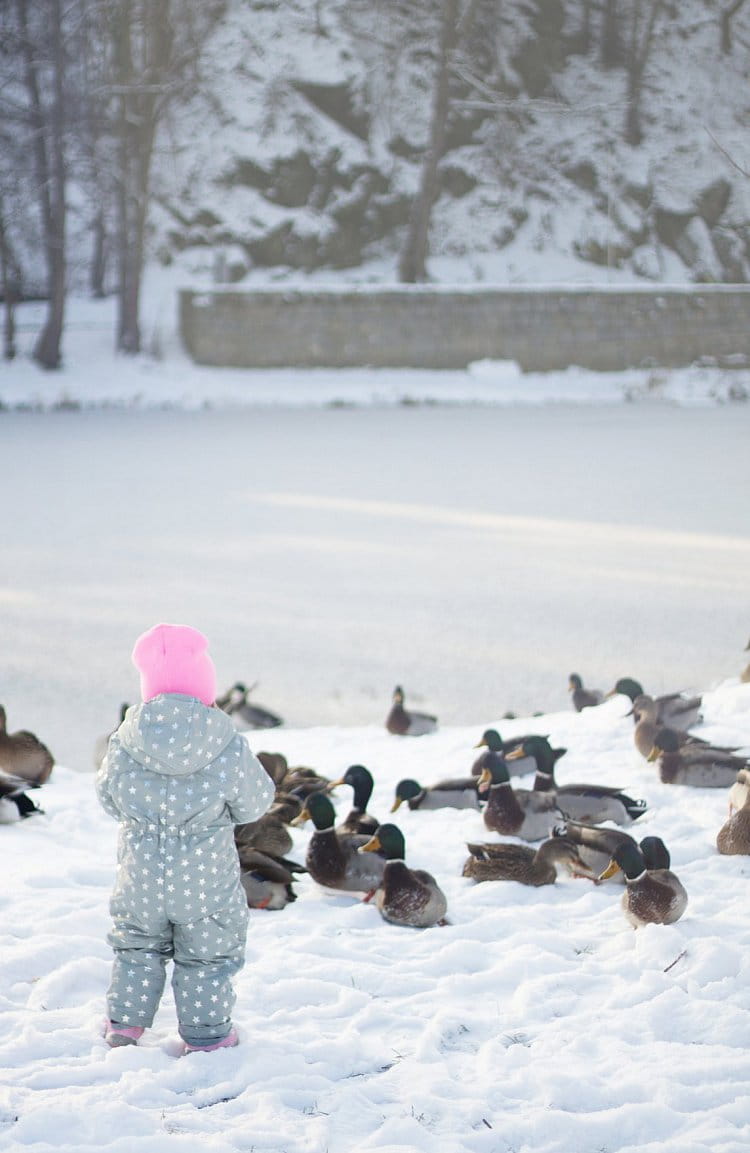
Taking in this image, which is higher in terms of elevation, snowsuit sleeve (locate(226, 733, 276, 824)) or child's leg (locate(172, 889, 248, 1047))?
snowsuit sleeve (locate(226, 733, 276, 824))

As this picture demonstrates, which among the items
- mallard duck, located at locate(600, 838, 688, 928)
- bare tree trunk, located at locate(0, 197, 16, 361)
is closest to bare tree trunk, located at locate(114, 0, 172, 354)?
bare tree trunk, located at locate(0, 197, 16, 361)

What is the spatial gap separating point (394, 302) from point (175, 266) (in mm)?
5533

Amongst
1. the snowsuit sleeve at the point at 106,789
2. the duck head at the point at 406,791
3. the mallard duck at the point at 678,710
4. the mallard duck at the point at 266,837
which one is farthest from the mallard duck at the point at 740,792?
the snowsuit sleeve at the point at 106,789

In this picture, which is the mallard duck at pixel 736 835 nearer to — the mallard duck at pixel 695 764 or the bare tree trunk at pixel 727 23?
the mallard duck at pixel 695 764

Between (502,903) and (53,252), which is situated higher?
(53,252)

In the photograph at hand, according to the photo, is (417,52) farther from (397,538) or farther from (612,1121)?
(612,1121)

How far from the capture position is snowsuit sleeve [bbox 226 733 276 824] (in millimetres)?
2947

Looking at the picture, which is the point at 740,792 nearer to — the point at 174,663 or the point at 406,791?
the point at 406,791

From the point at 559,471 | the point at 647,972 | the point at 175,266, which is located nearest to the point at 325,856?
the point at 647,972

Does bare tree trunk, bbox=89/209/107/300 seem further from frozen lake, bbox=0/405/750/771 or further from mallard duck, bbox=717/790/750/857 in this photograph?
mallard duck, bbox=717/790/750/857

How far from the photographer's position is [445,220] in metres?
30.7

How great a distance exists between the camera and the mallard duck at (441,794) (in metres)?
5.05

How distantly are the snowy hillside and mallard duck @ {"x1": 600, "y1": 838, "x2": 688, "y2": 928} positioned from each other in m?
25.8

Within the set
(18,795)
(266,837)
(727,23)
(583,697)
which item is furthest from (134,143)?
(266,837)
